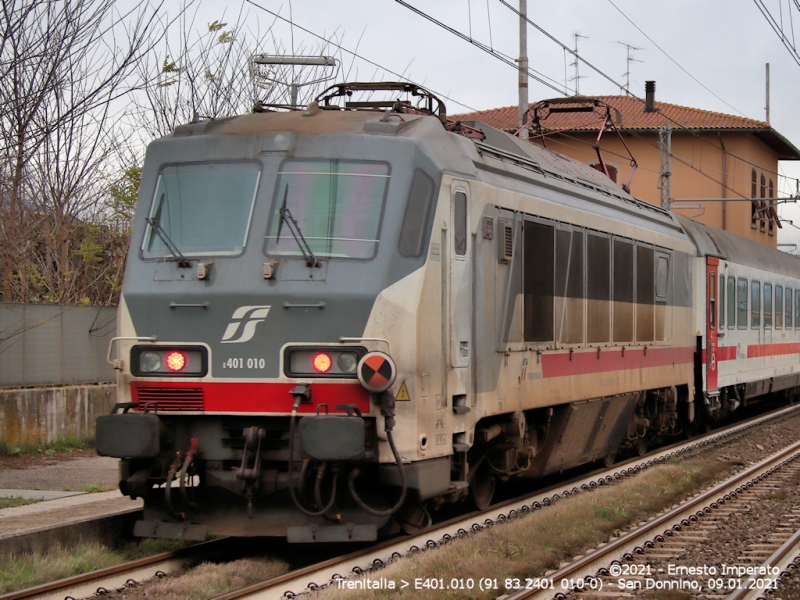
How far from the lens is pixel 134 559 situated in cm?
798

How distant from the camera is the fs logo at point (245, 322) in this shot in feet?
24.9

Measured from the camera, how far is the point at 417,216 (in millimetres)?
7770

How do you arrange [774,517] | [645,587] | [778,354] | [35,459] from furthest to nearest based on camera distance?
[778,354] < [35,459] < [774,517] < [645,587]

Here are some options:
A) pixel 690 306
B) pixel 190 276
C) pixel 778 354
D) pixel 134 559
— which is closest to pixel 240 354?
pixel 190 276

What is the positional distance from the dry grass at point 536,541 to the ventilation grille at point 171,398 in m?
1.86

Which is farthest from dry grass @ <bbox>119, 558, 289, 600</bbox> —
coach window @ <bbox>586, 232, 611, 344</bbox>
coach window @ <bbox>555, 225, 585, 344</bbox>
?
coach window @ <bbox>586, 232, 611, 344</bbox>

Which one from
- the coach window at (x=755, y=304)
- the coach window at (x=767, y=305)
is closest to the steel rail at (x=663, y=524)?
the coach window at (x=755, y=304)

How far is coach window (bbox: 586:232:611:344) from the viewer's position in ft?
36.2

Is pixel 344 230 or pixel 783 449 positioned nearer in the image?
pixel 344 230

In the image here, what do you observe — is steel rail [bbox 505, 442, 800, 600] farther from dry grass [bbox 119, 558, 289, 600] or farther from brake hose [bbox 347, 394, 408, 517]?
dry grass [bbox 119, 558, 289, 600]

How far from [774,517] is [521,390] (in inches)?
115

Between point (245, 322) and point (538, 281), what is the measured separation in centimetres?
324

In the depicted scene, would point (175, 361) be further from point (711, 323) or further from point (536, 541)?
point (711, 323)

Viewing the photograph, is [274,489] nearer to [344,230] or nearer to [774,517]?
[344,230]
